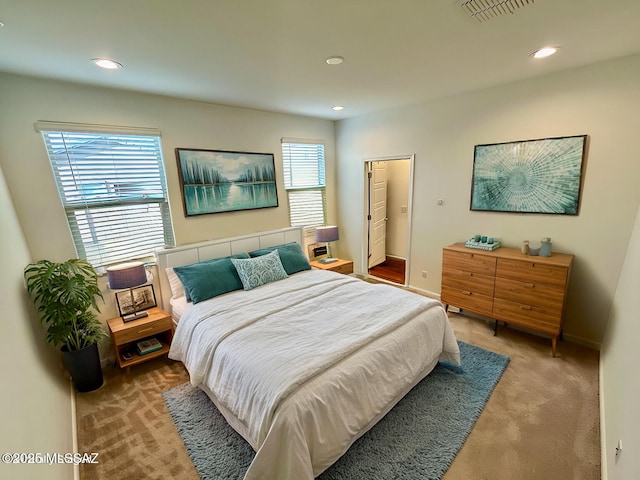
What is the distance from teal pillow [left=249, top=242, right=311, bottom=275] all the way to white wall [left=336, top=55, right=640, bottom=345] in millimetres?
1688

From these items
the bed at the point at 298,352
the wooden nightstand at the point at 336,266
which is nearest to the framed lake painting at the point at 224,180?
the bed at the point at 298,352

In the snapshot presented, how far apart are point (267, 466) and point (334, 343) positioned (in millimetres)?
741

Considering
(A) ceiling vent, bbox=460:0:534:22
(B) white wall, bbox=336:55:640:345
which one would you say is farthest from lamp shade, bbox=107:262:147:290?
(B) white wall, bbox=336:55:640:345

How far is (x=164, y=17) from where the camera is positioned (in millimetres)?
1509

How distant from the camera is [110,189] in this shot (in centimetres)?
265

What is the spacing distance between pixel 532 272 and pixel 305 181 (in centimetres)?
309

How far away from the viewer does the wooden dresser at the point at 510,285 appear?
101 inches

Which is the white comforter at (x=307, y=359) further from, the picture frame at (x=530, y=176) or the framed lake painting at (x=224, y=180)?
the picture frame at (x=530, y=176)

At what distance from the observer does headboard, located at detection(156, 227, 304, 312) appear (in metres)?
2.90

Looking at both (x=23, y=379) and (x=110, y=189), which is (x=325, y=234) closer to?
(x=110, y=189)

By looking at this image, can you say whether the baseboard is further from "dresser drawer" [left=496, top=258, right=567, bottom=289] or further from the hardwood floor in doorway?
the hardwood floor in doorway

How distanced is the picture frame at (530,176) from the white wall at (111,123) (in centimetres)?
257

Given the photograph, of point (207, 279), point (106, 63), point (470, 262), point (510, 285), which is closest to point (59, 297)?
point (207, 279)

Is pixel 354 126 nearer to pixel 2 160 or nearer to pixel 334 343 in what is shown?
pixel 334 343
